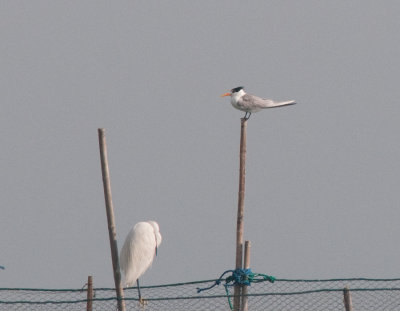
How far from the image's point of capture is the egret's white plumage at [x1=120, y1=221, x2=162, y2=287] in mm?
12047

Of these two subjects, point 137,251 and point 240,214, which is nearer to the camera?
point 240,214

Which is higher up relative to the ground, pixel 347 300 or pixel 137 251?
pixel 137 251

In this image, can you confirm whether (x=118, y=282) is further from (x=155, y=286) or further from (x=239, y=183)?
(x=239, y=183)

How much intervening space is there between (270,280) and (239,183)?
111cm

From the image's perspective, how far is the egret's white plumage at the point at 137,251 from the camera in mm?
12047

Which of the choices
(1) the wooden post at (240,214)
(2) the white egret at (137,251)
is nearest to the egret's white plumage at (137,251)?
(2) the white egret at (137,251)

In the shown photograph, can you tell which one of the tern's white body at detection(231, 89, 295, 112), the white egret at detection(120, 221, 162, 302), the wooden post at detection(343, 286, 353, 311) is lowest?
the wooden post at detection(343, 286, 353, 311)

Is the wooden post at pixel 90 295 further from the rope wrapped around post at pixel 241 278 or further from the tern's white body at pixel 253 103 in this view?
the tern's white body at pixel 253 103

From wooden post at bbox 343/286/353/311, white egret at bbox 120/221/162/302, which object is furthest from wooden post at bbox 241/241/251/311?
white egret at bbox 120/221/162/302

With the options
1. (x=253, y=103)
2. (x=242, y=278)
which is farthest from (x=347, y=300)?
(x=253, y=103)

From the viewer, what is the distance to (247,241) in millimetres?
10312

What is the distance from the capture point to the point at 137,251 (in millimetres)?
12055

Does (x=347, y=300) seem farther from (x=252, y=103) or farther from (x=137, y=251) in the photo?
(x=252, y=103)

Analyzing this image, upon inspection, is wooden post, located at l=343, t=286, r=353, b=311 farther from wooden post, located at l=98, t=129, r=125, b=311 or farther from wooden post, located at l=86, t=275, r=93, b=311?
wooden post, located at l=86, t=275, r=93, b=311
